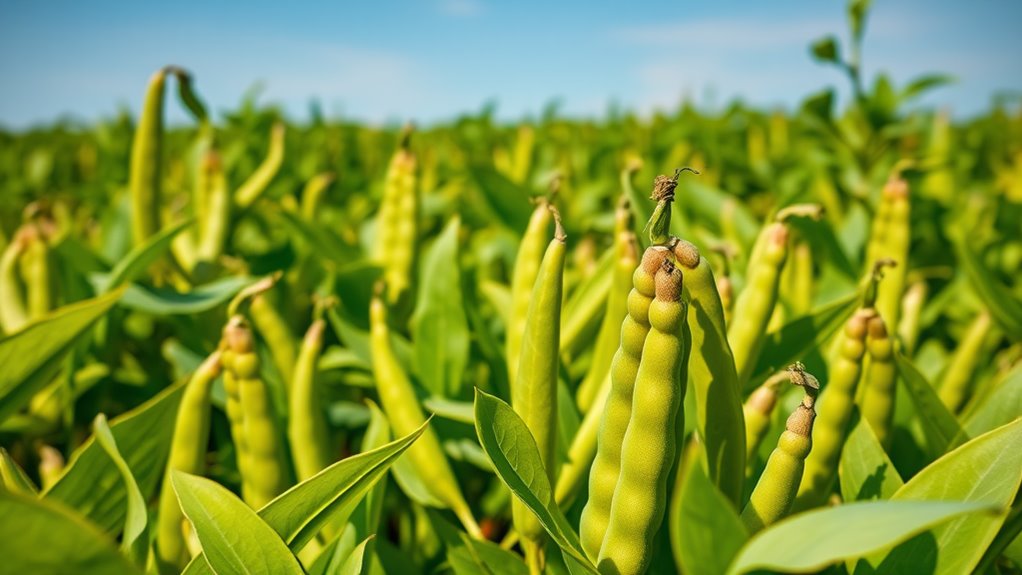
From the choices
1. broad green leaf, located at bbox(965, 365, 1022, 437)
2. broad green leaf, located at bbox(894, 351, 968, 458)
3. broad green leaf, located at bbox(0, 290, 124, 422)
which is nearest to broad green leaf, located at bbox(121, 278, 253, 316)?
broad green leaf, located at bbox(0, 290, 124, 422)

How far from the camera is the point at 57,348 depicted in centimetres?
120

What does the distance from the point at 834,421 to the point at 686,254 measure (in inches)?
16.2

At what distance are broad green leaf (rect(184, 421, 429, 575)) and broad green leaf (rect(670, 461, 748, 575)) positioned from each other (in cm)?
31

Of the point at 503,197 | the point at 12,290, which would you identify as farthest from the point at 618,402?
the point at 12,290

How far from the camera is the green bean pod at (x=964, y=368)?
1598 millimetres

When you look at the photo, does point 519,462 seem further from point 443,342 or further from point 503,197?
point 503,197

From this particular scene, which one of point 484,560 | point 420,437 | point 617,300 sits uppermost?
point 617,300

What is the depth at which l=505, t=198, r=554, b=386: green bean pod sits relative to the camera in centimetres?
120

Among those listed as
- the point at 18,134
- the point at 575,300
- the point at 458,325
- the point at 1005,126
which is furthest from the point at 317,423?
the point at 18,134

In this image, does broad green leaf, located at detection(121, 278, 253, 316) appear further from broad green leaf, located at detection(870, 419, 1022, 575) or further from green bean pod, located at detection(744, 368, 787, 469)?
broad green leaf, located at detection(870, 419, 1022, 575)

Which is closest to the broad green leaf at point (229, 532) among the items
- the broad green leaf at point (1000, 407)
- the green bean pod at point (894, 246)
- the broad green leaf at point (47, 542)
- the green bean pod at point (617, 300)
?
the broad green leaf at point (47, 542)

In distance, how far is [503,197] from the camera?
6.98 ft

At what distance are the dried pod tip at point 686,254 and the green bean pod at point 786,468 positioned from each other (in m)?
0.17

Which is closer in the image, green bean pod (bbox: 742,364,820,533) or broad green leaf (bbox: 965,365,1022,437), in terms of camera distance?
green bean pod (bbox: 742,364,820,533)
